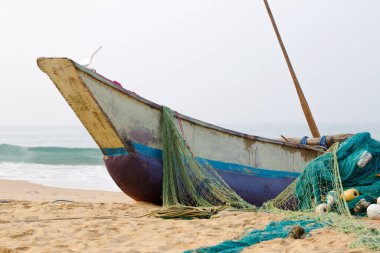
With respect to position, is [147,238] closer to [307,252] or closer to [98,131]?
[307,252]

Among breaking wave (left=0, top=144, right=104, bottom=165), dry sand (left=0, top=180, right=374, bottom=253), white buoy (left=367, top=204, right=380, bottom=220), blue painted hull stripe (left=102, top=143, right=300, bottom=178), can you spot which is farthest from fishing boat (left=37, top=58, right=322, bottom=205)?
breaking wave (left=0, top=144, right=104, bottom=165)

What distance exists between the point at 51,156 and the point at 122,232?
75.2 ft

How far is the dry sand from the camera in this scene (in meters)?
3.80

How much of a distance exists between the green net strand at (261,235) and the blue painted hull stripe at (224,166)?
7.81ft

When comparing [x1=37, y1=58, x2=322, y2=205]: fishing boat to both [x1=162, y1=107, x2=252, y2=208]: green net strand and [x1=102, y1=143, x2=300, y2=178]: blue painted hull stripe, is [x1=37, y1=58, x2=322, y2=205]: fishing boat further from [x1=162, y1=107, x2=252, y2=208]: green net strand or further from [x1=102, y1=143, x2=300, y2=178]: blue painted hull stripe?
[x1=162, y1=107, x2=252, y2=208]: green net strand

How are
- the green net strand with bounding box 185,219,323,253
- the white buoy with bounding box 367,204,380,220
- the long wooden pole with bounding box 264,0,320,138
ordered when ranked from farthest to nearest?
the long wooden pole with bounding box 264,0,320,138 < the white buoy with bounding box 367,204,380,220 < the green net strand with bounding box 185,219,323,253

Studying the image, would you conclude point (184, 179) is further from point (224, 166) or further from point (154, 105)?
point (154, 105)

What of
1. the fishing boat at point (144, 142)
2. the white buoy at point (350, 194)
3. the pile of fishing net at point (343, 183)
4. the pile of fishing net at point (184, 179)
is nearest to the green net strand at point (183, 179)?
the pile of fishing net at point (184, 179)

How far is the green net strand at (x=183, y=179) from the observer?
6371 mm

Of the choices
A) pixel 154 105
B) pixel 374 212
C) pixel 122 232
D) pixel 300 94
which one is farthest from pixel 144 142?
pixel 300 94

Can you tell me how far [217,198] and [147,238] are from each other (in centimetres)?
234

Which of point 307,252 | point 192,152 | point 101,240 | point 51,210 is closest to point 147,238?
point 101,240

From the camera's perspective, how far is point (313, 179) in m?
5.64

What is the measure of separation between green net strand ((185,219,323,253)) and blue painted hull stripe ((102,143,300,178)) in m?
2.38
